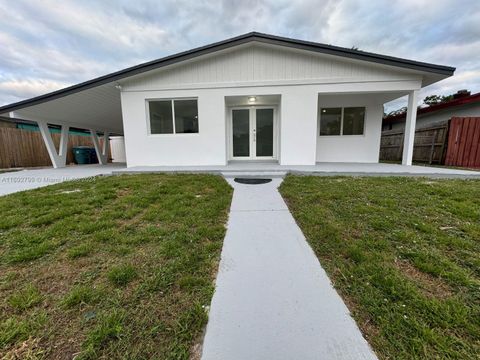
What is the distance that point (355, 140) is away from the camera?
8.45m

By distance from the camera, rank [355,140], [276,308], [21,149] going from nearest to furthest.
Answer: [276,308] → [355,140] → [21,149]

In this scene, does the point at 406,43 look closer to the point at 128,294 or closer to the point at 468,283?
the point at 468,283

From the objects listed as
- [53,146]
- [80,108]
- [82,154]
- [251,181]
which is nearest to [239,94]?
[251,181]

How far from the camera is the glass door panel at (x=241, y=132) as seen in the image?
8344mm

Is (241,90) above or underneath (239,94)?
above

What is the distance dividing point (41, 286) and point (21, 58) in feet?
71.5

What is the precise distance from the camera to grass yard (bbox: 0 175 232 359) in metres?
1.18

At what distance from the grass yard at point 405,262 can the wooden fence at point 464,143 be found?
19.6 feet

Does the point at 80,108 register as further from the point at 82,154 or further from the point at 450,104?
the point at 450,104

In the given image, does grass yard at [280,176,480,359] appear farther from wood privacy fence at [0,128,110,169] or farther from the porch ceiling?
wood privacy fence at [0,128,110,169]

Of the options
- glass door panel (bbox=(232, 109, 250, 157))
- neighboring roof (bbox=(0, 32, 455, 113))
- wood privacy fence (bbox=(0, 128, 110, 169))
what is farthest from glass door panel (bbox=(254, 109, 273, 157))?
wood privacy fence (bbox=(0, 128, 110, 169))

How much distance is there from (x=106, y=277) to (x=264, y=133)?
294 inches

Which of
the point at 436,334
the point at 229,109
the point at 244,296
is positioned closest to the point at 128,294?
the point at 244,296

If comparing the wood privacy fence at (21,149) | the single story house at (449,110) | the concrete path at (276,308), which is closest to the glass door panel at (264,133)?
the concrete path at (276,308)
